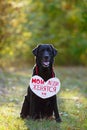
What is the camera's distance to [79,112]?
8.88 m

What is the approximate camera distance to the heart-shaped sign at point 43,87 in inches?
306

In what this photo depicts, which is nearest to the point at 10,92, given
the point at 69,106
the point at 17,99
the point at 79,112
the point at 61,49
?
the point at 17,99

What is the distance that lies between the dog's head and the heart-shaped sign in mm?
283

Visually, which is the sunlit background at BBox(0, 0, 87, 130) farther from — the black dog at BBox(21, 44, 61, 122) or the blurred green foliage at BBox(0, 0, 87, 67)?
the black dog at BBox(21, 44, 61, 122)

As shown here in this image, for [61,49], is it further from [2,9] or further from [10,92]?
[10,92]

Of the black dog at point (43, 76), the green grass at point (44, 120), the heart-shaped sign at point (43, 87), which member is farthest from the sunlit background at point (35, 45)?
the heart-shaped sign at point (43, 87)

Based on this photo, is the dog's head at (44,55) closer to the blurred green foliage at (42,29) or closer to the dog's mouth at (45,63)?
the dog's mouth at (45,63)

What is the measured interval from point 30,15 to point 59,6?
4326mm

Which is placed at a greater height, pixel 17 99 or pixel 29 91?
pixel 29 91

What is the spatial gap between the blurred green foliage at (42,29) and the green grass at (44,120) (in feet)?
8.33

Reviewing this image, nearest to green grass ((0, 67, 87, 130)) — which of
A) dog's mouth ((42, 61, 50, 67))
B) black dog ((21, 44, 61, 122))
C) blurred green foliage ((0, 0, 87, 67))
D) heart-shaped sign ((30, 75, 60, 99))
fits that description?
black dog ((21, 44, 61, 122))

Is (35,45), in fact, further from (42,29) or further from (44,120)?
(44,120)

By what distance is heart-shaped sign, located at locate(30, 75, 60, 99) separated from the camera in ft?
25.5

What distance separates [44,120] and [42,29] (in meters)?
15.6
